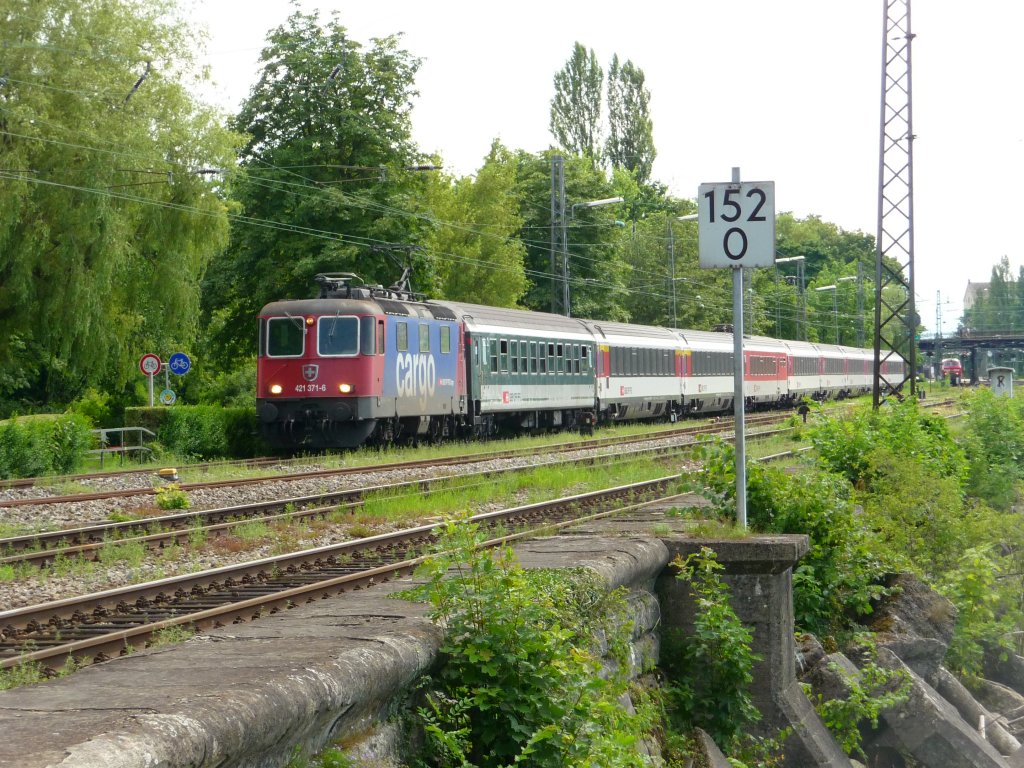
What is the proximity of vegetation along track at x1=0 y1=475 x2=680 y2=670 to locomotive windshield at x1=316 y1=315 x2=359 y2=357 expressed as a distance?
12.2m

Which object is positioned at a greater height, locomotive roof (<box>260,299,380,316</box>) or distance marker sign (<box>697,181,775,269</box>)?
locomotive roof (<box>260,299,380,316</box>)

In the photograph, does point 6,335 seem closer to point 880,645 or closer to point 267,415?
point 267,415

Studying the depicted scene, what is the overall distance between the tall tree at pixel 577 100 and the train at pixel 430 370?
58625 millimetres

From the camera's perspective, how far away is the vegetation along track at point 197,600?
7.62 meters

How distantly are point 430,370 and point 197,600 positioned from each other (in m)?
17.7

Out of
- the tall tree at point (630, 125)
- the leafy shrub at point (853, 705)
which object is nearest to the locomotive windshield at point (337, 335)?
the leafy shrub at point (853, 705)

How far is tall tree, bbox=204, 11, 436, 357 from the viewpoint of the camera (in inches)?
1523

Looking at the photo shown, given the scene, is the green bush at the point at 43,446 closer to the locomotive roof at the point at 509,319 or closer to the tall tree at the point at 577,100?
the locomotive roof at the point at 509,319

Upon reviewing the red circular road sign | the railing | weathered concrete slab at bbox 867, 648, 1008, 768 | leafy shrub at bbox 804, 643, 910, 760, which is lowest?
weathered concrete slab at bbox 867, 648, 1008, 768

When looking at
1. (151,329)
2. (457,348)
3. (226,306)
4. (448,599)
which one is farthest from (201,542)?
(226,306)

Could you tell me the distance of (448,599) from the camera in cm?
507

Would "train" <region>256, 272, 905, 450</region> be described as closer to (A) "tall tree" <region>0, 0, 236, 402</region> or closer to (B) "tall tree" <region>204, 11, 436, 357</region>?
(A) "tall tree" <region>0, 0, 236, 402</region>

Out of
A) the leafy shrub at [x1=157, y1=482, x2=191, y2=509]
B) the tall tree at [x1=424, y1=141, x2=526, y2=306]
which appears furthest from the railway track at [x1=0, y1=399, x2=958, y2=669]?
the tall tree at [x1=424, y1=141, x2=526, y2=306]

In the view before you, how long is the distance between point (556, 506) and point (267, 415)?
450 inches
